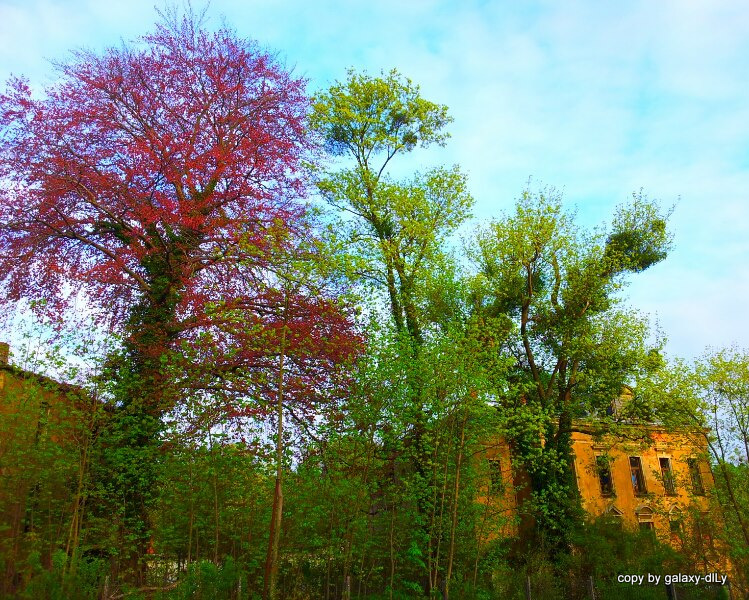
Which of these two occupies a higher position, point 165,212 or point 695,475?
point 165,212

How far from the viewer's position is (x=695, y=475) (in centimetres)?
2481

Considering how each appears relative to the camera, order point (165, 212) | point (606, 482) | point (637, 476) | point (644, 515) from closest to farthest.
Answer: point (165, 212)
point (644, 515)
point (606, 482)
point (637, 476)

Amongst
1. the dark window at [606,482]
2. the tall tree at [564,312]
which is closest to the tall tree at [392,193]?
the tall tree at [564,312]

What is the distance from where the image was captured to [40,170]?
16.0 metres

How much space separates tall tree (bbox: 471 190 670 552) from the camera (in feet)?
80.7

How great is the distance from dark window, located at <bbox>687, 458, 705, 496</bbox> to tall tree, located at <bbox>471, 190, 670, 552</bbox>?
406cm

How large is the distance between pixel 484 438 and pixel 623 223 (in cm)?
1375

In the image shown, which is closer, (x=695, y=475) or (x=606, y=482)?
(x=695, y=475)

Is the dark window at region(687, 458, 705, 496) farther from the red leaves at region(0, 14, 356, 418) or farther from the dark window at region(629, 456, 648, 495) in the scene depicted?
the red leaves at region(0, 14, 356, 418)

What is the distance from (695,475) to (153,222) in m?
23.6

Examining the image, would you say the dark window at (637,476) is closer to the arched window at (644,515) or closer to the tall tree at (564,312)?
the arched window at (644,515)

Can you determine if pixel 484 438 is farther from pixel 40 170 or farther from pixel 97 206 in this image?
pixel 40 170

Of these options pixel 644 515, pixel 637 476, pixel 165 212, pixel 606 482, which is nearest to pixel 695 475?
pixel 606 482

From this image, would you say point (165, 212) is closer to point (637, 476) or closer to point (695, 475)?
point (695, 475)
